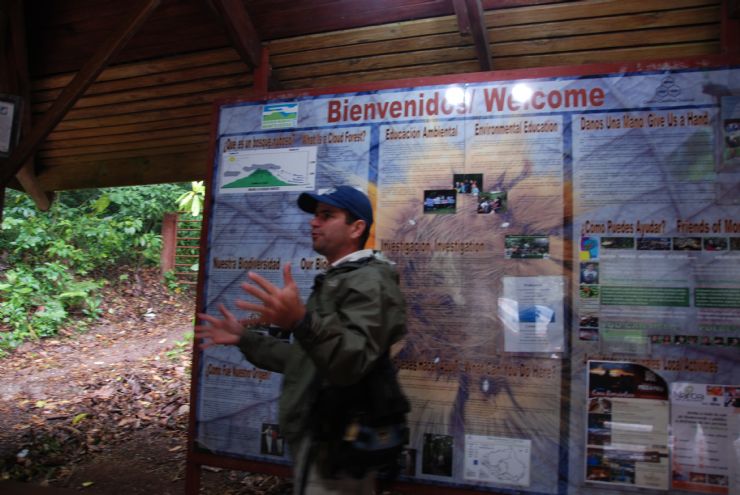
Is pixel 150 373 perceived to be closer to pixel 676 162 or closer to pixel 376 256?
pixel 376 256

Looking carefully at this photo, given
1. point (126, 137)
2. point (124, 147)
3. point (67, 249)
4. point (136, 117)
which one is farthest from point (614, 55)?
point (67, 249)

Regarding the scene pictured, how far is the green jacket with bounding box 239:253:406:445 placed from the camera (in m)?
1.60

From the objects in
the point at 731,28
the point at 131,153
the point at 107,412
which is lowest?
the point at 107,412

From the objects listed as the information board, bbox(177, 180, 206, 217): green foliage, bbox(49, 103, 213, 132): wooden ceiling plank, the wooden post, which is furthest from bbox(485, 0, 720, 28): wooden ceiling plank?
the wooden post

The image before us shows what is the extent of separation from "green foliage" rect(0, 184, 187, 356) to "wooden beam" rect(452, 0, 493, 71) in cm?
906

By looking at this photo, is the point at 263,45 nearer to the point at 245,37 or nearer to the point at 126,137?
the point at 245,37

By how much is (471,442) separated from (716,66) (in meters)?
2.38

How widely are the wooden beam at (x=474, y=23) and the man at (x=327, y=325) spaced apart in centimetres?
168

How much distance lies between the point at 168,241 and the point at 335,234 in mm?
11314

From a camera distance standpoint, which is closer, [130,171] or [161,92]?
[161,92]

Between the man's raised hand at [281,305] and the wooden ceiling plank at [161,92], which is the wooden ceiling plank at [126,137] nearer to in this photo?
the wooden ceiling plank at [161,92]

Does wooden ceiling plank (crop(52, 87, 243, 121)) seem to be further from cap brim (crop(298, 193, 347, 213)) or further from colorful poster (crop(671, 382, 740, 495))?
colorful poster (crop(671, 382, 740, 495))

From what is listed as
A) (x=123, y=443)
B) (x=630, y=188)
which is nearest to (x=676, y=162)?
(x=630, y=188)

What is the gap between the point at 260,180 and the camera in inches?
124
